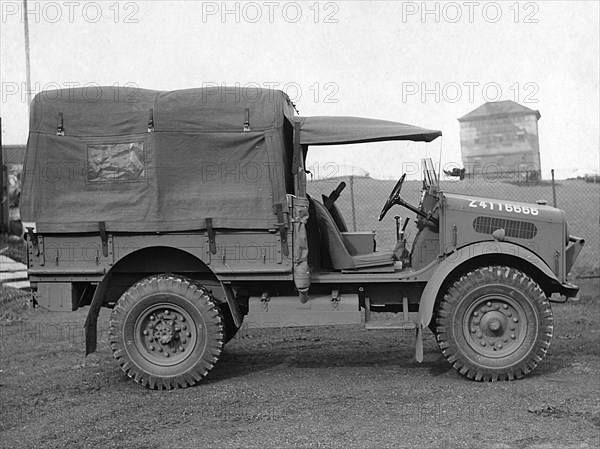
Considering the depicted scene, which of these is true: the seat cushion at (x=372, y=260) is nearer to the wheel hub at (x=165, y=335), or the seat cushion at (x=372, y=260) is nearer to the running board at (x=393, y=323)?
the running board at (x=393, y=323)

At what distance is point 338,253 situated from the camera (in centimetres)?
775

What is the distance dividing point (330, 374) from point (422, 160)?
8.20 feet

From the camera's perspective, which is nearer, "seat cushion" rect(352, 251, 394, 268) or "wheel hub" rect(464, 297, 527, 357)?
"wheel hub" rect(464, 297, 527, 357)

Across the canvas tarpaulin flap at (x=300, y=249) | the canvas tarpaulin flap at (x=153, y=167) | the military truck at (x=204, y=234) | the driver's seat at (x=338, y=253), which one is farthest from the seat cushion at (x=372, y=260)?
the canvas tarpaulin flap at (x=153, y=167)

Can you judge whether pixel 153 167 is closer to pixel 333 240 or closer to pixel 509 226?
pixel 333 240

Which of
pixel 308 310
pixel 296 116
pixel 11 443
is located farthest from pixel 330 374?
pixel 11 443

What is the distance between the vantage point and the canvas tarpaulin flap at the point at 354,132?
24.1ft

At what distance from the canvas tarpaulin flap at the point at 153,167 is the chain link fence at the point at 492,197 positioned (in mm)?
5020

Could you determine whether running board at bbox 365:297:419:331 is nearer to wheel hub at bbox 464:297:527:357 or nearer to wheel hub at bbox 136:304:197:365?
wheel hub at bbox 464:297:527:357

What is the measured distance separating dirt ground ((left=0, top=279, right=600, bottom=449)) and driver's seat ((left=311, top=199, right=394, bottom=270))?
3.72 ft

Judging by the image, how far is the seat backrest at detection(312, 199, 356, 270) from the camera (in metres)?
7.72

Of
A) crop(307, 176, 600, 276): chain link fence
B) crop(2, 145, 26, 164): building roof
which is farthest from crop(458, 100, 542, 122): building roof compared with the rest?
crop(2, 145, 26, 164): building roof

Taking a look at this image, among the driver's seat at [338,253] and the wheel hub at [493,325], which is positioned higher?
the driver's seat at [338,253]

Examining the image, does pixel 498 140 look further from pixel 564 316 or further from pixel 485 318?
pixel 485 318
